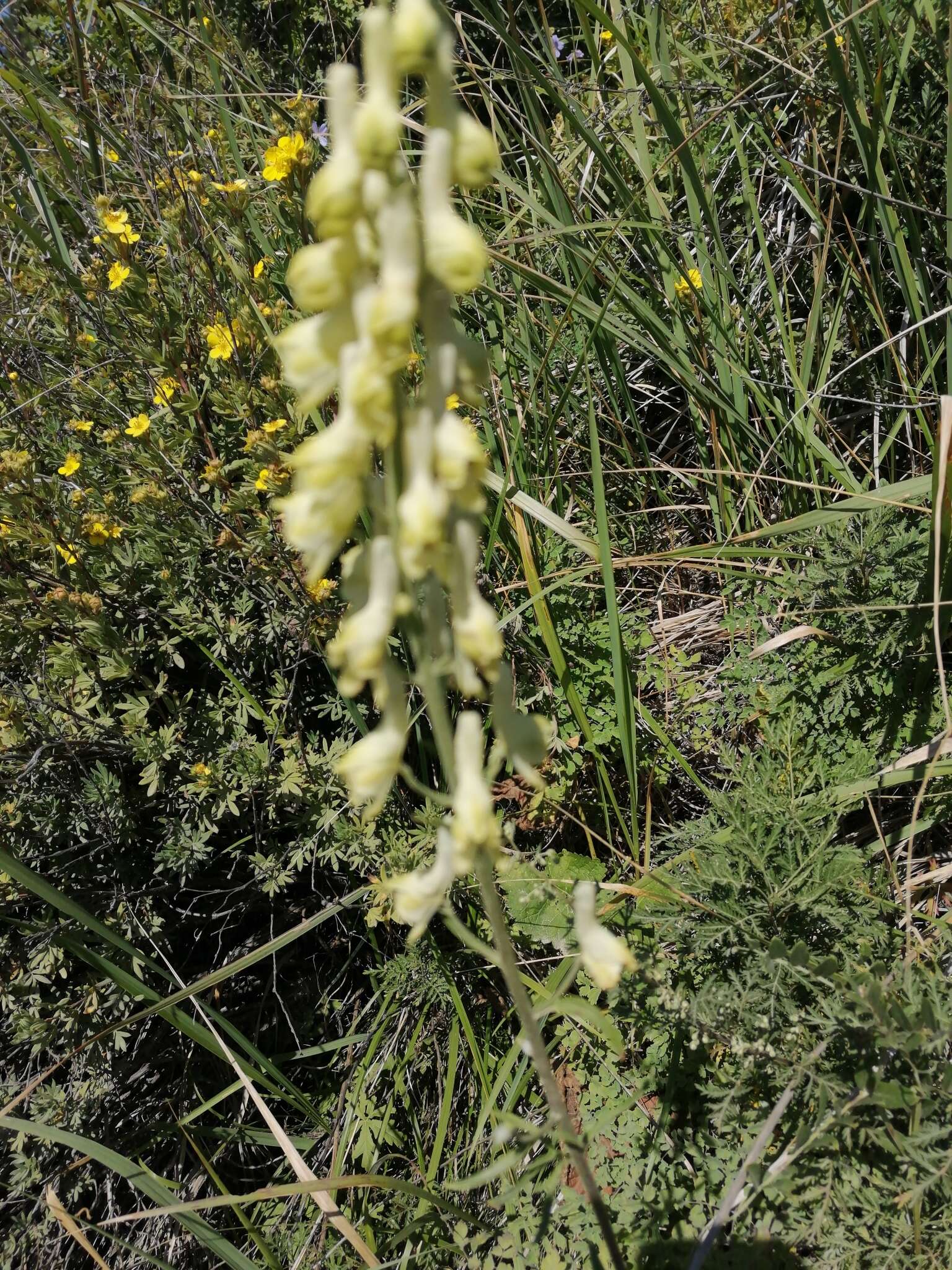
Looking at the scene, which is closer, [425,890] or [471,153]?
[471,153]

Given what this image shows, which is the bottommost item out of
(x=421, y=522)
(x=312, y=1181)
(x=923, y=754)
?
(x=312, y=1181)

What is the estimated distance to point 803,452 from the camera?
269 cm

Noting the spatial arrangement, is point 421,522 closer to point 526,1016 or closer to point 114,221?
point 526,1016

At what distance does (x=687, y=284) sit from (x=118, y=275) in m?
1.97

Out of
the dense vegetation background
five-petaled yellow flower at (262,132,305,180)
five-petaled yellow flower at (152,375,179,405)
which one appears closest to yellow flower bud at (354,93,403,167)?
the dense vegetation background

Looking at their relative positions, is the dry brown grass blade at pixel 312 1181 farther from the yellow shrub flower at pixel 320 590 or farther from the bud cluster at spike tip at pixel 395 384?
the bud cluster at spike tip at pixel 395 384

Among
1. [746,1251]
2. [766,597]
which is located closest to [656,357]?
[766,597]

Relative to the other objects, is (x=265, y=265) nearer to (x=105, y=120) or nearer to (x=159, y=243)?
(x=159, y=243)

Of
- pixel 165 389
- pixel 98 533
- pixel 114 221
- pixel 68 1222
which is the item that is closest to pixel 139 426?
pixel 165 389

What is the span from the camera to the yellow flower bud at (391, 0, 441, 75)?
3.10 ft

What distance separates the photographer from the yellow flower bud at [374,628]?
1030mm

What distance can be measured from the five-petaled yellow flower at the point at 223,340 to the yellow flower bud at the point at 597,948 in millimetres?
2267

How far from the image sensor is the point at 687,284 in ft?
9.14

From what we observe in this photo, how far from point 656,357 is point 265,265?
4.91 ft
